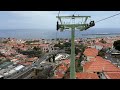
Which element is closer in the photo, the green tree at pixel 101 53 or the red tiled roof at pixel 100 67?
the red tiled roof at pixel 100 67

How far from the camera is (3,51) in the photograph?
51.8 ft

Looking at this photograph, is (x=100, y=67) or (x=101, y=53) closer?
(x=100, y=67)

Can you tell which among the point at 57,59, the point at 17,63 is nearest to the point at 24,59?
the point at 17,63

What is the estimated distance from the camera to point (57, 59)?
14859mm

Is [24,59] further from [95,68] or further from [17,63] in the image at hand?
[95,68]

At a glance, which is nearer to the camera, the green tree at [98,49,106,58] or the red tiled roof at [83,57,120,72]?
the red tiled roof at [83,57,120,72]
